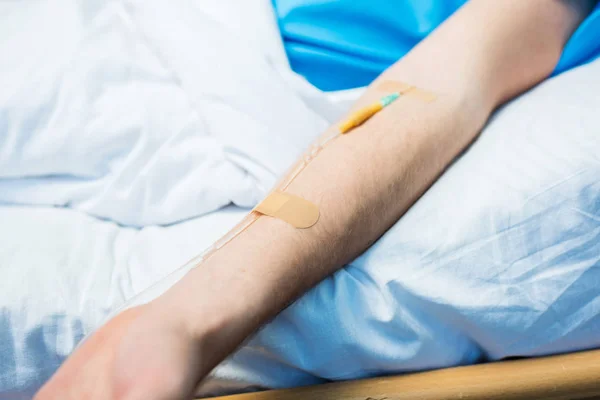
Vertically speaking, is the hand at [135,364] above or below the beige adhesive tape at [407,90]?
below

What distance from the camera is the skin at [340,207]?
51cm

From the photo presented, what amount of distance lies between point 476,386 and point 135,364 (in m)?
0.34

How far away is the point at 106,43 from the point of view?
871 millimetres

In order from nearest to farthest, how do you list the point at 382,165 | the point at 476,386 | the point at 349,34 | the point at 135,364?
1. the point at 135,364
2. the point at 476,386
3. the point at 382,165
4. the point at 349,34

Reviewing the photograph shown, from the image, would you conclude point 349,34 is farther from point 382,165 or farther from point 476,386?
point 476,386

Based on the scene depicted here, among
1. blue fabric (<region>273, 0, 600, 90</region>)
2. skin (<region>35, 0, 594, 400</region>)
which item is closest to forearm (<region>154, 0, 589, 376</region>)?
skin (<region>35, 0, 594, 400</region>)

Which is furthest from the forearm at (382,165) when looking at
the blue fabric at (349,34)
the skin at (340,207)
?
the blue fabric at (349,34)

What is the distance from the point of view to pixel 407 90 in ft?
2.73

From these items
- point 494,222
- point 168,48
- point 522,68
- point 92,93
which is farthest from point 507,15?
point 92,93

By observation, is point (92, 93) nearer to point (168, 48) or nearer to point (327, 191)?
point (168, 48)

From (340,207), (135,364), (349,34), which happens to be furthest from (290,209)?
(349,34)

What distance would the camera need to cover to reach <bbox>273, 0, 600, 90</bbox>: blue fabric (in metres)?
0.97

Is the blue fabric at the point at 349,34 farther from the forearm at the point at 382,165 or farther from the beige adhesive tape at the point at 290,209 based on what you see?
the beige adhesive tape at the point at 290,209

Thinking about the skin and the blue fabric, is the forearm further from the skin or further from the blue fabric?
the blue fabric
